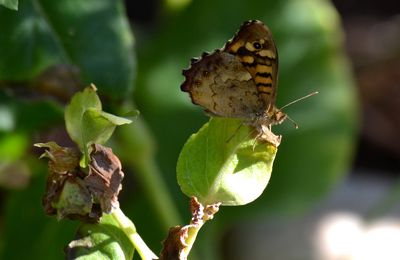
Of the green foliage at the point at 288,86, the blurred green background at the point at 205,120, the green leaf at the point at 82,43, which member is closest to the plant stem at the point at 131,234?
the green leaf at the point at 82,43

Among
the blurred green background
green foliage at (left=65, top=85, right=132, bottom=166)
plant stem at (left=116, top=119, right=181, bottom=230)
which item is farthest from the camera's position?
the blurred green background

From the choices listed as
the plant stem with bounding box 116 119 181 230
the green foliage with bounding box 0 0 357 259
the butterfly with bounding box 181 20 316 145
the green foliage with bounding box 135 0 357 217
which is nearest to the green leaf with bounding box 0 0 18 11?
the butterfly with bounding box 181 20 316 145

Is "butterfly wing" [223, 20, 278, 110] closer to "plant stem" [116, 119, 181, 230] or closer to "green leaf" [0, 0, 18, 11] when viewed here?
"green leaf" [0, 0, 18, 11]

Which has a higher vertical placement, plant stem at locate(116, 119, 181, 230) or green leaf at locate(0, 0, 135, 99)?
green leaf at locate(0, 0, 135, 99)

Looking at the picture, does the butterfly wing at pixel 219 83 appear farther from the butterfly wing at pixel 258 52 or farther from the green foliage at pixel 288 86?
the green foliage at pixel 288 86

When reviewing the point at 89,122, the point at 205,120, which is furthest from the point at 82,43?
the point at 205,120

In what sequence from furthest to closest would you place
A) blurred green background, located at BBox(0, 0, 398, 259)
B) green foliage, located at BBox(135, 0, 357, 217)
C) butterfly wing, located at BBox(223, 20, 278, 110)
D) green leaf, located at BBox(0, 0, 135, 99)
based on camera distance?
green foliage, located at BBox(135, 0, 357, 217), blurred green background, located at BBox(0, 0, 398, 259), green leaf, located at BBox(0, 0, 135, 99), butterfly wing, located at BBox(223, 20, 278, 110)

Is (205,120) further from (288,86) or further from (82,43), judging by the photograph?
(82,43)
